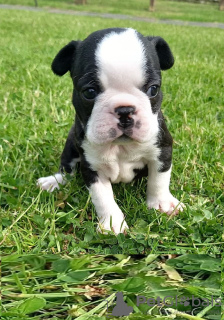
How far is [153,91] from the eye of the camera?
211 cm

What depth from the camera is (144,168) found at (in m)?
2.49

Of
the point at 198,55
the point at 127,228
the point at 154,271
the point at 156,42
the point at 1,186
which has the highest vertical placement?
the point at 198,55

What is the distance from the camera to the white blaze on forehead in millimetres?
1896

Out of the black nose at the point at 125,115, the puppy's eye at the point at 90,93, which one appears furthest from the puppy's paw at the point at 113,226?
the puppy's eye at the point at 90,93

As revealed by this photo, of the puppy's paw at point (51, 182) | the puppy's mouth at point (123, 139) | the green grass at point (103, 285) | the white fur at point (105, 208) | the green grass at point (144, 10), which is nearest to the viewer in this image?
the green grass at point (103, 285)

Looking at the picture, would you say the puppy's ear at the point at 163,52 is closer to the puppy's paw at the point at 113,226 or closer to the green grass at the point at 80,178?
the green grass at the point at 80,178

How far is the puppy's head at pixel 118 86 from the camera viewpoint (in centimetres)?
192

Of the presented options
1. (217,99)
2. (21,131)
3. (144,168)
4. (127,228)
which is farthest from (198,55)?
(127,228)

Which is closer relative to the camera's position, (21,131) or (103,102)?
(103,102)

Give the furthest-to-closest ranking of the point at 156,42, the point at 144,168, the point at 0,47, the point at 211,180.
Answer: the point at 0,47, the point at 211,180, the point at 144,168, the point at 156,42

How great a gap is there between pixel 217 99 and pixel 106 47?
2.76 m

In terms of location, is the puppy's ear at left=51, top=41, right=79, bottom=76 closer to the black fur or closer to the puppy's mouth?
the black fur

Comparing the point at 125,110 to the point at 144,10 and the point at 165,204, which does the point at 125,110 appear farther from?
the point at 144,10

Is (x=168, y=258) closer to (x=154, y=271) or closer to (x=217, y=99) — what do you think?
(x=154, y=271)
